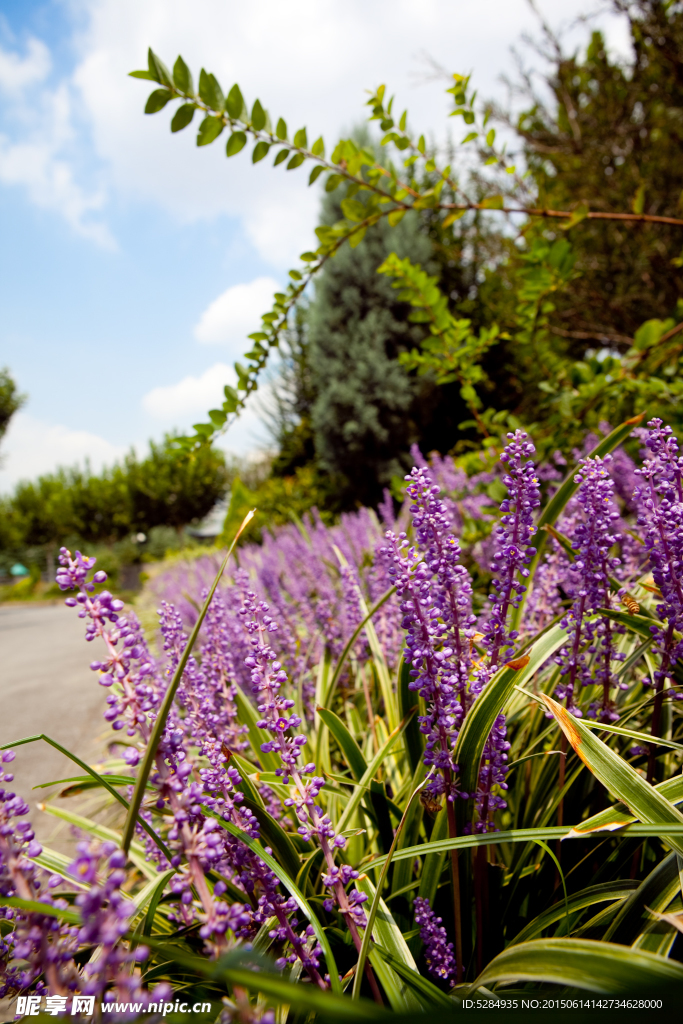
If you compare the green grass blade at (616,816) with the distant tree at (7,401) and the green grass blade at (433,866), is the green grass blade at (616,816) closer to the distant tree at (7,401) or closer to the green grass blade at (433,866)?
the green grass blade at (433,866)

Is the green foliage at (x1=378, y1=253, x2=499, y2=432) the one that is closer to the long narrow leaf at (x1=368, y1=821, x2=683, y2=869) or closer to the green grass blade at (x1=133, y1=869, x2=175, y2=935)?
the long narrow leaf at (x1=368, y1=821, x2=683, y2=869)

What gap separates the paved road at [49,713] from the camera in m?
3.07

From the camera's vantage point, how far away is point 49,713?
454cm

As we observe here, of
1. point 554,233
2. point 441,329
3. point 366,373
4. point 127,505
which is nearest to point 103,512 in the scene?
point 127,505

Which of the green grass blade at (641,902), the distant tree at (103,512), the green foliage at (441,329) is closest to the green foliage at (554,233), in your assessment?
the green foliage at (441,329)

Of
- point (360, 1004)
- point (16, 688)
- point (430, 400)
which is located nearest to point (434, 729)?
point (360, 1004)

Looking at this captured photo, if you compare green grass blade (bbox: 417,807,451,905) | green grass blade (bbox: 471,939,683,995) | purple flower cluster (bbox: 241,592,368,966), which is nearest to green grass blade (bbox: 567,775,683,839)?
green grass blade (bbox: 471,939,683,995)

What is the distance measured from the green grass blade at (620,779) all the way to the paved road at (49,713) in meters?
1.89

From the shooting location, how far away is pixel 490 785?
0.98m

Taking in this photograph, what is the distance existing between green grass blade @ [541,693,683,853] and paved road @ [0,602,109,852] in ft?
6.21

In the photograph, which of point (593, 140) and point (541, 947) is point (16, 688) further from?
point (593, 140)

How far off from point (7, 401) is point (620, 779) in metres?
28.5

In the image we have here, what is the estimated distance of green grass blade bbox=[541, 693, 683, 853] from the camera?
0.85 m

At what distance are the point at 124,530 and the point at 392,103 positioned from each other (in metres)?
37.6
